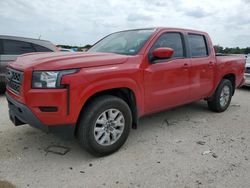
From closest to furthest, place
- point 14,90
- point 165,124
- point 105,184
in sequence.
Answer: point 105,184 → point 14,90 → point 165,124

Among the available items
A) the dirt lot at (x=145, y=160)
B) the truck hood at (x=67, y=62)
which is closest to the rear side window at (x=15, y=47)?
the dirt lot at (x=145, y=160)

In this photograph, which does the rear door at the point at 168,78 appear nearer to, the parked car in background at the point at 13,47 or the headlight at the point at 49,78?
the headlight at the point at 49,78

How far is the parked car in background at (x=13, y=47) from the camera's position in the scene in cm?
693

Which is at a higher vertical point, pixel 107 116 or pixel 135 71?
pixel 135 71

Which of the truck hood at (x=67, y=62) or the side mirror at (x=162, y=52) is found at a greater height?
the side mirror at (x=162, y=52)

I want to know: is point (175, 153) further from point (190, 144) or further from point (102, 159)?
point (102, 159)

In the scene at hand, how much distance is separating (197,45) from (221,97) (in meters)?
1.48

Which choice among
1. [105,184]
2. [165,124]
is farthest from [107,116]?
[165,124]

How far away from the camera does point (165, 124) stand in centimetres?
480

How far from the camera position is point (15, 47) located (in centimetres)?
725

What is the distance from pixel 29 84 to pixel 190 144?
8.17 ft

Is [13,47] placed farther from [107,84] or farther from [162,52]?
[162,52]

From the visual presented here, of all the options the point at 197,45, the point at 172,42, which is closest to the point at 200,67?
the point at 197,45

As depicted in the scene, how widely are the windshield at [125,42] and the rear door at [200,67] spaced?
1113mm
